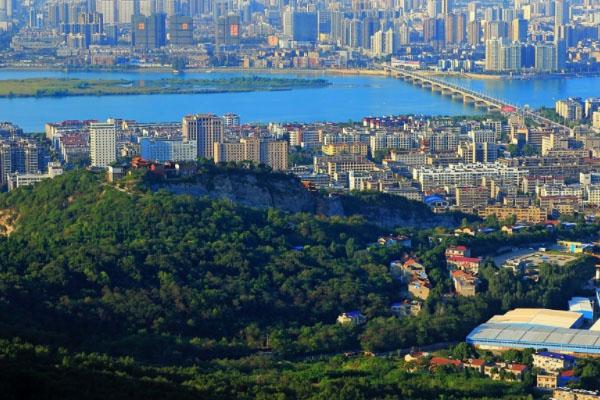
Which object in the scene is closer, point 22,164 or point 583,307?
point 583,307

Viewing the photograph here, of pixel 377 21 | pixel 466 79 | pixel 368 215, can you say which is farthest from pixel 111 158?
pixel 377 21

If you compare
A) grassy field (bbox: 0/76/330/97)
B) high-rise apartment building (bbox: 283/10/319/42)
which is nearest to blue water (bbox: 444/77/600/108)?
grassy field (bbox: 0/76/330/97)

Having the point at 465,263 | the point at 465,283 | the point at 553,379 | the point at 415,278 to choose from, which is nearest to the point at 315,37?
the point at 465,263

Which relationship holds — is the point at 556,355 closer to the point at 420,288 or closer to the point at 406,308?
the point at 406,308

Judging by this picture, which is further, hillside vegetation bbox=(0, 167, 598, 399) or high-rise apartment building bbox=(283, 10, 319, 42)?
high-rise apartment building bbox=(283, 10, 319, 42)

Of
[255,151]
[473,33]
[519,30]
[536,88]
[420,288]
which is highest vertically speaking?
[519,30]

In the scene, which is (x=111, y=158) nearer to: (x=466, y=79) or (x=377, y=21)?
(x=466, y=79)

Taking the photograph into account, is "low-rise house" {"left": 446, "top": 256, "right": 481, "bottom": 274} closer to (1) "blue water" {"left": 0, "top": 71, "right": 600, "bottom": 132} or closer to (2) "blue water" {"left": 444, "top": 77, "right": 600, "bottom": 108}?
(1) "blue water" {"left": 0, "top": 71, "right": 600, "bottom": 132}
